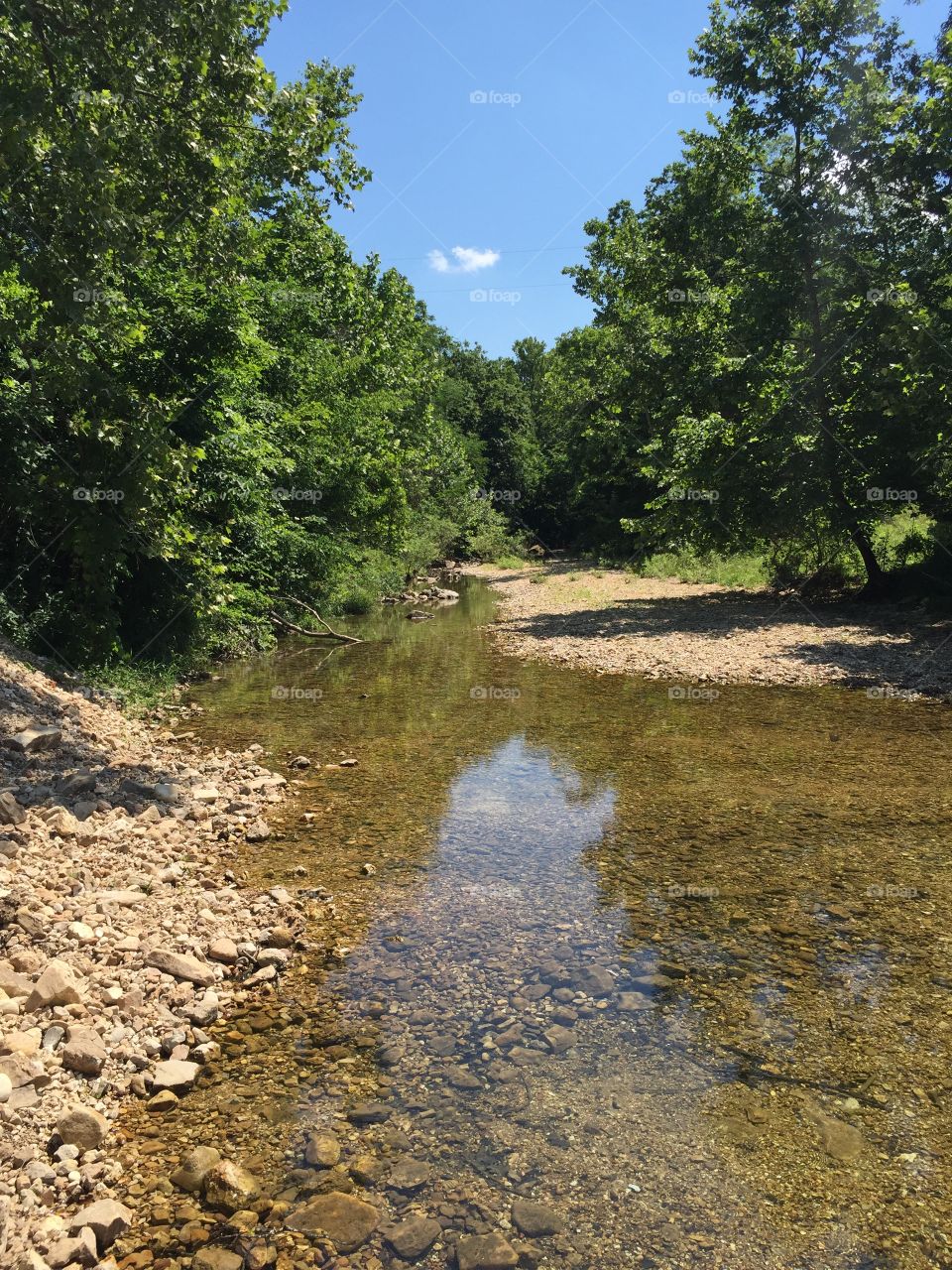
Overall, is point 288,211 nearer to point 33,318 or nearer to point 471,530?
point 33,318

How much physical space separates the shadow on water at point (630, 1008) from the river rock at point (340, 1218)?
0.28ft

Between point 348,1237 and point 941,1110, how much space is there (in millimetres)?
2960

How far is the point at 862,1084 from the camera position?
4.12 metres

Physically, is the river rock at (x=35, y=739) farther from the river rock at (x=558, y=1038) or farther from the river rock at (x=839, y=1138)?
the river rock at (x=839, y=1138)

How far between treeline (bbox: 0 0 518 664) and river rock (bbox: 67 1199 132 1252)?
6819 mm

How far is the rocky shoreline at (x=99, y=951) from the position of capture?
3.38 metres

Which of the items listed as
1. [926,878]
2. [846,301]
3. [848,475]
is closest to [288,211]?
[846,301]

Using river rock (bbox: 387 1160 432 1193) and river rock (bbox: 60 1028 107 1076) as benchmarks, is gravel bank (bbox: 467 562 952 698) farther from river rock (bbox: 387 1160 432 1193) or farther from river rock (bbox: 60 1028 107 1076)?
river rock (bbox: 60 1028 107 1076)

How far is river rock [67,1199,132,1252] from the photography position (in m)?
3.13

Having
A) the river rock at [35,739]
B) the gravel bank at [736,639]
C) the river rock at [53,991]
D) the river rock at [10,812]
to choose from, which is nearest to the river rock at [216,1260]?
the river rock at [53,991]

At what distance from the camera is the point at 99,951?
191 inches

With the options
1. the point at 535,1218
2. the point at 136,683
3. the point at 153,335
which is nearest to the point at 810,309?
the point at 153,335

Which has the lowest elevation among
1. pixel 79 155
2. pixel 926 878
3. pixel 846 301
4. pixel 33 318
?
pixel 926 878

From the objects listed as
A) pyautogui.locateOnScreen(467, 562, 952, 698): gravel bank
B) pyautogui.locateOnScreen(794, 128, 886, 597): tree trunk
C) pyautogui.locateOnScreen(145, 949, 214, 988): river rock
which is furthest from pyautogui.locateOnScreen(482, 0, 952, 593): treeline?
pyautogui.locateOnScreen(145, 949, 214, 988): river rock
